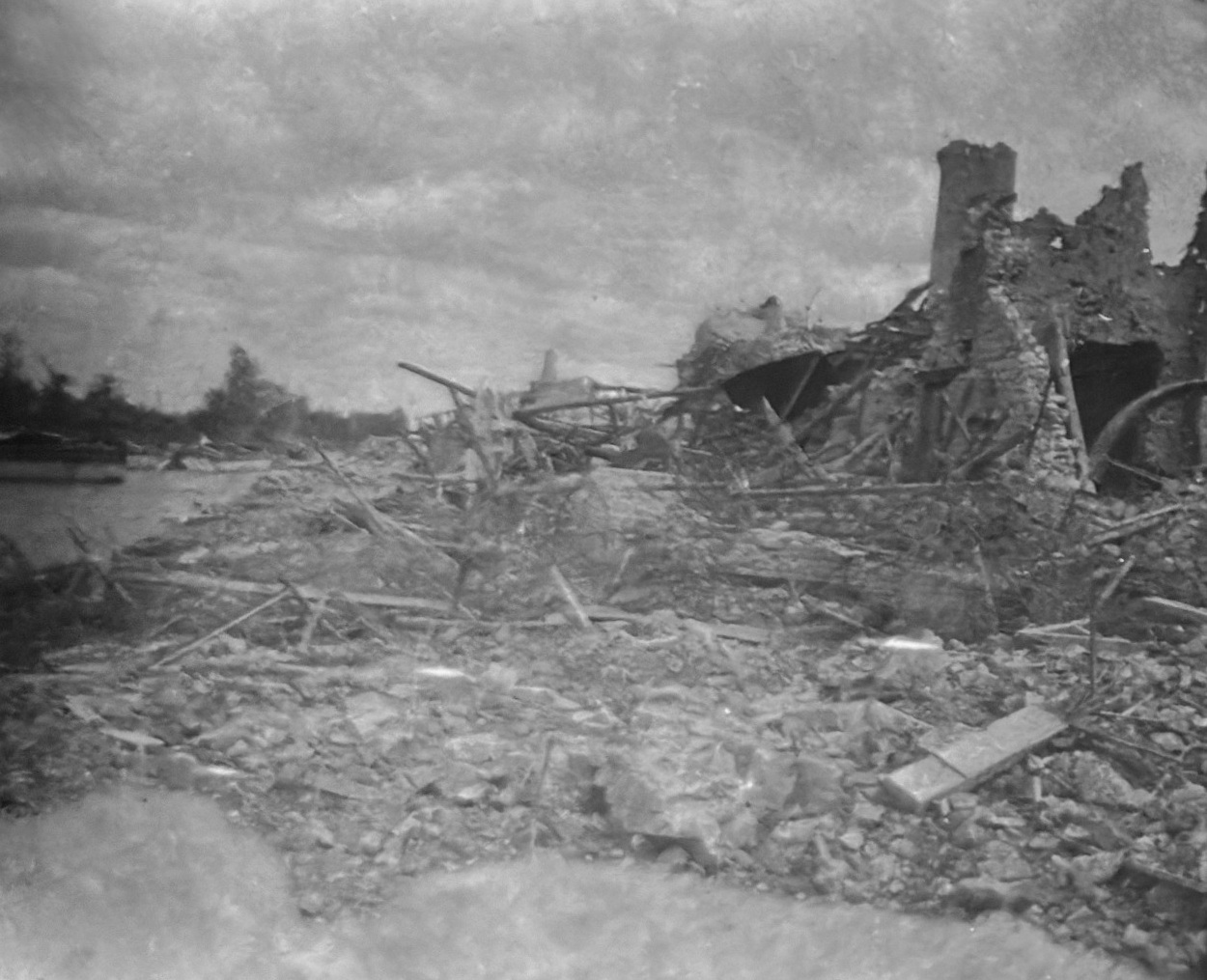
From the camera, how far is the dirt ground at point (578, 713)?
10.7 feet

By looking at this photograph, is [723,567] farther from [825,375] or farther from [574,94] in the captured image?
[574,94]

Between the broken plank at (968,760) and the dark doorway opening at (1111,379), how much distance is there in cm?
86

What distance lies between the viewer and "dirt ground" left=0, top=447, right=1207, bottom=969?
10.7ft

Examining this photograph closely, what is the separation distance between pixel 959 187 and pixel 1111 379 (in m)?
0.75

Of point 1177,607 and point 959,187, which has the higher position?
point 959,187

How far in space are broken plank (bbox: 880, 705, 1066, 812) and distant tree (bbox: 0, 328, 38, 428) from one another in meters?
2.89

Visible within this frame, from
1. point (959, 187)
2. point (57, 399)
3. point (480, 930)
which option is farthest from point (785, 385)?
point (57, 399)

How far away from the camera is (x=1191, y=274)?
12.2 ft

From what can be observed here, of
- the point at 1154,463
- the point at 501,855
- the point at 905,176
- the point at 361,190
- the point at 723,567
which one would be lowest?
the point at 501,855

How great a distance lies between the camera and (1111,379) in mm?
3562

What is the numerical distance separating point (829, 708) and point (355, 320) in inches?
72.9

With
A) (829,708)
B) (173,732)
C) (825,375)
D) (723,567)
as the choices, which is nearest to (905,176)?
(825,375)

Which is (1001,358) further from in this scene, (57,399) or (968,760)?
(57,399)

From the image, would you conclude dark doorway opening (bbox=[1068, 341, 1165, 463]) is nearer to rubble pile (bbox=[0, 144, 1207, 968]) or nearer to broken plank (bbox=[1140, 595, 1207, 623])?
rubble pile (bbox=[0, 144, 1207, 968])
